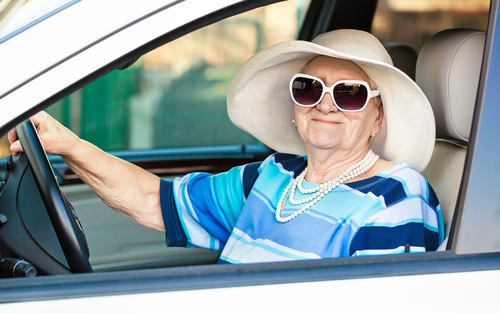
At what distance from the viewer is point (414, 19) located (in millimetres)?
2770

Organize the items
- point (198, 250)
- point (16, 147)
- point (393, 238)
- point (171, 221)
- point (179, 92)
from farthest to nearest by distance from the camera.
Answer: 1. point (179, 92)
2. point (198, 250)
3. point (171, 221)
4. point (16, 147)
5. point (393, 238)

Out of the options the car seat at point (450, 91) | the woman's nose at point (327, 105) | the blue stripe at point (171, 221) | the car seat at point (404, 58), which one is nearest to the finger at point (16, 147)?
the blue stripe at point (171, 221)

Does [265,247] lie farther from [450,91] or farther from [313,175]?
[450,91]

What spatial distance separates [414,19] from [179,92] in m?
1.83

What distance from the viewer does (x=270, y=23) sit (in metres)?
3.38

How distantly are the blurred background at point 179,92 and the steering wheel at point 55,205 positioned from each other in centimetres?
184

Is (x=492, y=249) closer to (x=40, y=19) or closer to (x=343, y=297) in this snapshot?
(x=343, y=297)

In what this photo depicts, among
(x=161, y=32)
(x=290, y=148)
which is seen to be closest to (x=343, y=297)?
(x=161, y=32)

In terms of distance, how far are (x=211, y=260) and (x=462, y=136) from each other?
4.61 ft

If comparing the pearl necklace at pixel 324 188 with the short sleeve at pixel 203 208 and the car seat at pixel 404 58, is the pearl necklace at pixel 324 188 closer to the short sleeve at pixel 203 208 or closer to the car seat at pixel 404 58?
the short sleeve at pixel 203 208

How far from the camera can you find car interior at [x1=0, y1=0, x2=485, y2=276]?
4.37 feet

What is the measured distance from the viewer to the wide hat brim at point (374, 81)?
1573 mm

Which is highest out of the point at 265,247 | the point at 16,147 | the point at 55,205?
the point at 16,147

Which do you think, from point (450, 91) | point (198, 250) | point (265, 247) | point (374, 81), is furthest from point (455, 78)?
point (198, 250)
